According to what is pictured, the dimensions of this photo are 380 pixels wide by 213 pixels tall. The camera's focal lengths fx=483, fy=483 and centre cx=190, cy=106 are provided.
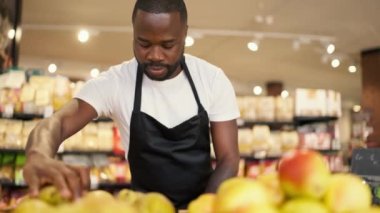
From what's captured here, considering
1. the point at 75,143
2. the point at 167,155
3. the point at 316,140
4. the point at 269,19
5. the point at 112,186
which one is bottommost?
the point at 112,186

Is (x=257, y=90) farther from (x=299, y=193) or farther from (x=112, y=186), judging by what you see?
(x=299, y=193)

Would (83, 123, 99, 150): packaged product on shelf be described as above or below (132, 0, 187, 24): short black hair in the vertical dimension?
below

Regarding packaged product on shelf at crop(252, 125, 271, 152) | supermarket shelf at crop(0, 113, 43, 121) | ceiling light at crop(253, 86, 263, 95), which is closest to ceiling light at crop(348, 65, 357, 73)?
ceiling light at crop(253, 86, 263, 95)

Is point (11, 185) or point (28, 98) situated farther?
point (11, 185)

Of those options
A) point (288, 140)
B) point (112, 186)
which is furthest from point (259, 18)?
point (112, 186)

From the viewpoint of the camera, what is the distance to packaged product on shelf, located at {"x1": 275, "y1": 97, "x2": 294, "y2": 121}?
20.5 feet

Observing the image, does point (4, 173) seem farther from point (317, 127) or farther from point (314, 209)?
point (314, 209)

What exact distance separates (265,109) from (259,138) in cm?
44

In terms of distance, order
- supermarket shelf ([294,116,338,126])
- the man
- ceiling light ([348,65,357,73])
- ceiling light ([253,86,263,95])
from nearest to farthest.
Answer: the man
supermarket shelf ([294,116,338,126])
ceiling light ([348,65,357,73])
ceiling light ([253,86,263,95])

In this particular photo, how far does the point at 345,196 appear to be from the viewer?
837 millimetres

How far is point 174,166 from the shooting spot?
72.7 inches

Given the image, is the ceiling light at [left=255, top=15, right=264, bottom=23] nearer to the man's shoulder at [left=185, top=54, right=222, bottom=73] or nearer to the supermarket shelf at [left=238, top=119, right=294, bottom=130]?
the supermarket shelf at [left=238, top=119, right=294, bottom=130]

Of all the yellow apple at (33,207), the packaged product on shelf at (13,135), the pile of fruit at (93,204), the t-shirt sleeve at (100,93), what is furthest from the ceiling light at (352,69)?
the yellow apple at (33,207)

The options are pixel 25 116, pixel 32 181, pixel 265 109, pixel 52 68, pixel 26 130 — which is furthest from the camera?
pixel 52 68
